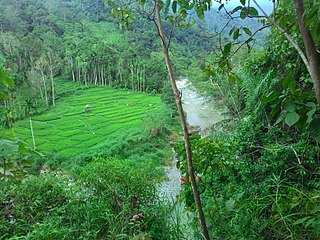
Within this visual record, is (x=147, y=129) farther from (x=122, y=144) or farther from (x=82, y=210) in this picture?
(x=82, y=210)

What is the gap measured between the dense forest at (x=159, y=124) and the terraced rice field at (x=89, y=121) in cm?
12

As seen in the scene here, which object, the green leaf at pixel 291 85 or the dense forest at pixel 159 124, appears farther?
the dense forest at pixel 159 124

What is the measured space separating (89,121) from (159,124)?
5.03 metres

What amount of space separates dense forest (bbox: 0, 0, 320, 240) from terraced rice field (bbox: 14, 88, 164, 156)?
0.40 ft

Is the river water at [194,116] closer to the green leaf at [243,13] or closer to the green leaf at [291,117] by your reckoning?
the green leaf at [243,13]

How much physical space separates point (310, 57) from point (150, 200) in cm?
196

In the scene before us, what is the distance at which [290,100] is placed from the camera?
451 mm

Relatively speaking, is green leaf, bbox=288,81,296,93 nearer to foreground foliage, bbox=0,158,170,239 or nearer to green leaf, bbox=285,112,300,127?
green leaf, bbox=285,112,300,127

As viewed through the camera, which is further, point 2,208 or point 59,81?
point 59,81

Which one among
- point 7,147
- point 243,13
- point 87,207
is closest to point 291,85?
point 243,13

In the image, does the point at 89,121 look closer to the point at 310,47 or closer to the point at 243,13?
the point at 243,13

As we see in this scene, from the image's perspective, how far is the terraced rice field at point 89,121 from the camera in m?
12.4

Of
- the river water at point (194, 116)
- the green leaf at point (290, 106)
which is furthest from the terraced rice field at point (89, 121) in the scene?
the green leaf at point (290, 106)

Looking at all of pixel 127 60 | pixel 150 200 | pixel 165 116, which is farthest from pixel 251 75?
pixel 127 60
